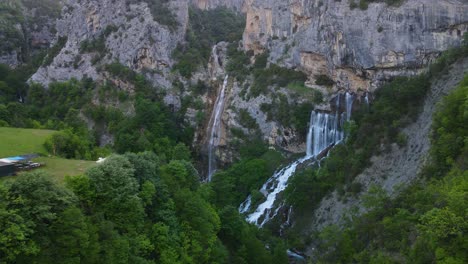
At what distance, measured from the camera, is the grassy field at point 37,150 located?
63.3 ft

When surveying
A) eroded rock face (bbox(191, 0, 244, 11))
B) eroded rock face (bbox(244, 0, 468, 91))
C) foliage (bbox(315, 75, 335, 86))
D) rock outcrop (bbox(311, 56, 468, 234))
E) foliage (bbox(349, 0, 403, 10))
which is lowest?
rock outcrop (bbox(311, 56, 468, 234))

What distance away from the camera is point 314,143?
38219mm

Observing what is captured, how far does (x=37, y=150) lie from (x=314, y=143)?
21.2m

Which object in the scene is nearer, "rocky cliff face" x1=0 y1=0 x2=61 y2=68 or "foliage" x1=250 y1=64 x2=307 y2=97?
"foliage" x1=250 y1=64 x2=307 y2=97

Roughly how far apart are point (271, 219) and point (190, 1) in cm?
4770

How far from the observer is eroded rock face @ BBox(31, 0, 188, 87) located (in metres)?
50.4

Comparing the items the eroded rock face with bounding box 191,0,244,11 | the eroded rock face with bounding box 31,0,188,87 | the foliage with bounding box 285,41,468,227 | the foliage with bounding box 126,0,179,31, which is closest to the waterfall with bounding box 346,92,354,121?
the foliage with bounding box 285,41,468,227

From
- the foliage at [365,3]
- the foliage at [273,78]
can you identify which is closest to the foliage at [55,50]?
the foliage at [273,78]

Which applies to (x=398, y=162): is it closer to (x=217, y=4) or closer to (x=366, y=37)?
(x=366, y=37)

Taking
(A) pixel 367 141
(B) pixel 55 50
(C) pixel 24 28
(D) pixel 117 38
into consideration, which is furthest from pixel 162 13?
(A) pixel 367 141

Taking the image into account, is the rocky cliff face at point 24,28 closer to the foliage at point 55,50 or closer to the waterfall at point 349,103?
the foliage at point 55,50

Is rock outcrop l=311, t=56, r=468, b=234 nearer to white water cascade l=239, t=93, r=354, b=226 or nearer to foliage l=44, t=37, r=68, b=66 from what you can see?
white water cascade l=239, t=93, r=354, b=226

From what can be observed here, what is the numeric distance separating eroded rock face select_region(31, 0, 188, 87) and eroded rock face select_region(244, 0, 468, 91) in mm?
12736

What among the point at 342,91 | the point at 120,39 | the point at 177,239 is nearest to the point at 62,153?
the point at 177,239
